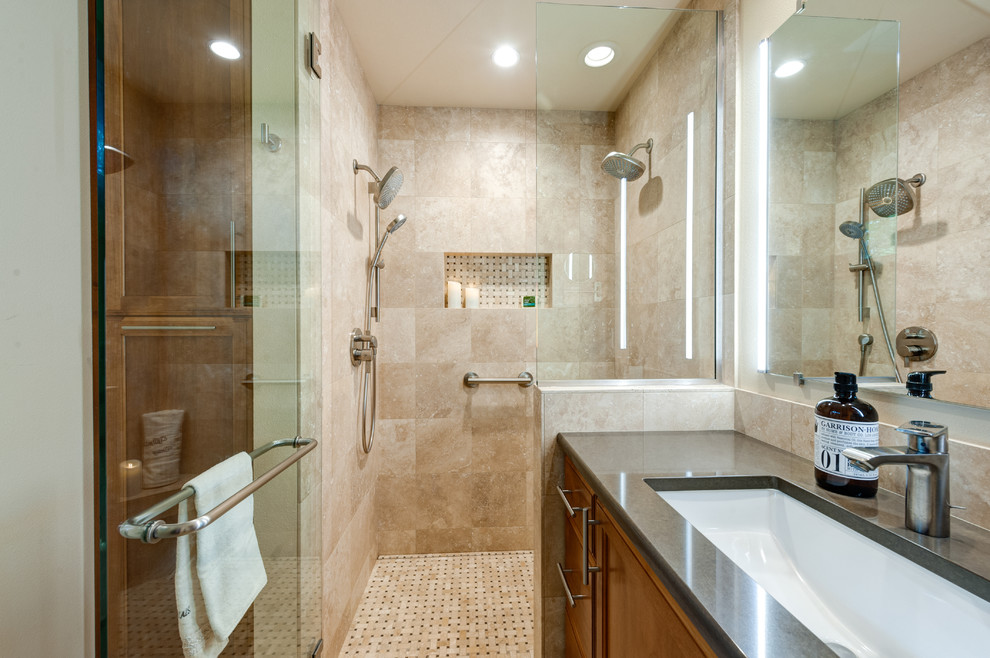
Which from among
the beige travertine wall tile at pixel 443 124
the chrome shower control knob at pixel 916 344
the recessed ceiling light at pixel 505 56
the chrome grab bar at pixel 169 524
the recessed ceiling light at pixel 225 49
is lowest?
the chrome grab bar at pixel 169 524

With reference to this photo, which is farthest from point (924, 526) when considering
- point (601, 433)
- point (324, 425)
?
point (324, 425)

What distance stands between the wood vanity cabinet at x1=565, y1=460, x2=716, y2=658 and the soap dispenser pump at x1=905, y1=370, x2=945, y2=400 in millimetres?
625

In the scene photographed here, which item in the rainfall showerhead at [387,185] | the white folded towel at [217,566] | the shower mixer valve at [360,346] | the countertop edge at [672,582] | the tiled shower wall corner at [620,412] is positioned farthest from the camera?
the rainfall showerhead at [387,185]

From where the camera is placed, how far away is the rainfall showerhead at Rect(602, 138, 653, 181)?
1.50m

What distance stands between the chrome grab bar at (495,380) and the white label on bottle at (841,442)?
1.66 meters

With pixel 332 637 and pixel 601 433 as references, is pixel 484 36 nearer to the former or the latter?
pixel 601 433

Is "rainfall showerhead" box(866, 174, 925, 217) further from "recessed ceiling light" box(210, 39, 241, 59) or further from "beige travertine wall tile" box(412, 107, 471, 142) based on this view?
"beige travertine wall tile" box(412, 107, 471, 142)

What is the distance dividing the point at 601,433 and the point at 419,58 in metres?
1.94

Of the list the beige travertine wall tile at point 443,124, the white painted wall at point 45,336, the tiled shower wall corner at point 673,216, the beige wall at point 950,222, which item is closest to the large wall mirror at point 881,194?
the beige wall at point 950,222

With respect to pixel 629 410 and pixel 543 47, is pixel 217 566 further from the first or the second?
pixel 543 47

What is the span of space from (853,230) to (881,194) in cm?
10

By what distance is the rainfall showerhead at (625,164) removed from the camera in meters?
1.50

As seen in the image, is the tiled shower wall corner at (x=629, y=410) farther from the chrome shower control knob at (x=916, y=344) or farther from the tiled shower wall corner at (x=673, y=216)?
the chrome shower control knob at (x=916, y=344)

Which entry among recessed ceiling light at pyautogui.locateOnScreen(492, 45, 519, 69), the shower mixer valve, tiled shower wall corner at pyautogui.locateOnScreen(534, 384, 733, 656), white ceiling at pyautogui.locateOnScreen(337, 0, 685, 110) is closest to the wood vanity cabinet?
tiled shower wall corner at pyautogui.locateOnScreen(534, 384, 733, 656)
